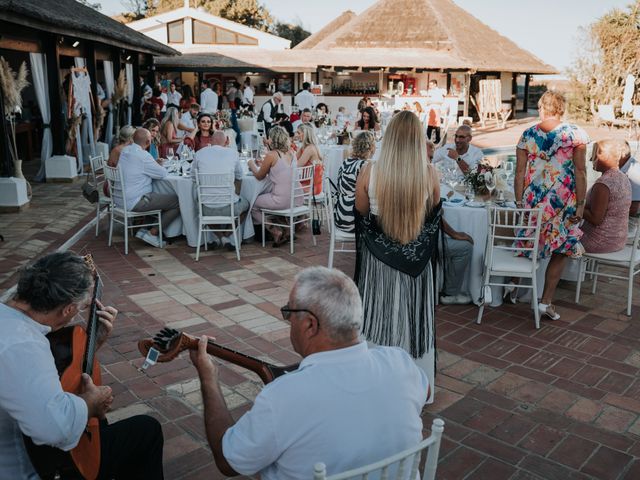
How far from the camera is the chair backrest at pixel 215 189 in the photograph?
5844 mm

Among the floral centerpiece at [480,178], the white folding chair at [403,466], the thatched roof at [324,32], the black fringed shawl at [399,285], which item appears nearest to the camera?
the white folding chair at [403,466]

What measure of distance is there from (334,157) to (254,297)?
190 inches

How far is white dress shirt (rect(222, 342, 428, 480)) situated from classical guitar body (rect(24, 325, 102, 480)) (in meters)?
0.58

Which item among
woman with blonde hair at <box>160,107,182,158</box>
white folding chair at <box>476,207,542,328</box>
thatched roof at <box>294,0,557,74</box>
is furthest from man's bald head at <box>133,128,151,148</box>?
thatched roof at <box>294,0,557,74</box>

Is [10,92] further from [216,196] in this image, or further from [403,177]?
[403,177]

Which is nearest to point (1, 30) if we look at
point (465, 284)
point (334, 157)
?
point (334, 157)

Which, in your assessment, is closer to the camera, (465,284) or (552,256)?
(552,256)

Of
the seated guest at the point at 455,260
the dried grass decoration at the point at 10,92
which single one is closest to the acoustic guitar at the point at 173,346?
the seated guest at the point at 455,260

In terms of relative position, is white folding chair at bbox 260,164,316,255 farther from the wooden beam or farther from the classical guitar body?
the wooden beam

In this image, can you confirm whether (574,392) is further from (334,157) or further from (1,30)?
(1,30)

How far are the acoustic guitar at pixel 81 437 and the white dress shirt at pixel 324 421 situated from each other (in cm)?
59

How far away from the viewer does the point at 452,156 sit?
232 inches

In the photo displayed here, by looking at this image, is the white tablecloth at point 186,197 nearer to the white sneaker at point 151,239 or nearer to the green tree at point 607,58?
the white sneaker at point 151,239

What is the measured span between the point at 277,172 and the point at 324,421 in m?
4.77
